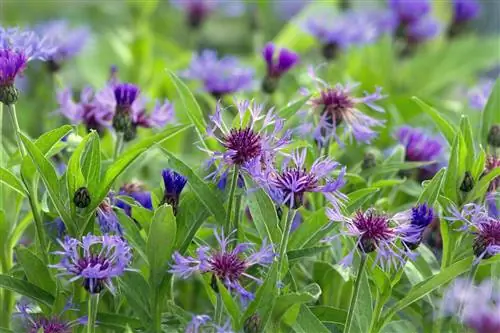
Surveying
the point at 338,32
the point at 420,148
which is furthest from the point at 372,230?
the point at 338,32

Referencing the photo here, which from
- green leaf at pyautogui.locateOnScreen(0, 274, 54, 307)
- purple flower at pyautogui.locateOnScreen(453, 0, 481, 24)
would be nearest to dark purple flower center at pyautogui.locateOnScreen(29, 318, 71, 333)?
green leaf at pyautogui.locateOnScreen(0, 274, 54, 307)

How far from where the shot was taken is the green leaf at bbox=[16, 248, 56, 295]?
750mm

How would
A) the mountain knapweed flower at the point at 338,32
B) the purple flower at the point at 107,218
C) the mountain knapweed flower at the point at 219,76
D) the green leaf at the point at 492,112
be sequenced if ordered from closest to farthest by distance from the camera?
1. the purple flower at the point at 107,218
2. the green leaf at the point at 492,112
3. the mountain knapweed flower at the point at 219,76
4. the mountain knapweed flower at the point at 338,32

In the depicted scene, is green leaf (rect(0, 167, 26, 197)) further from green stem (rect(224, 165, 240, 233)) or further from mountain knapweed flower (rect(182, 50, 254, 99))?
mountain knapweed flower (rect(182, 50, 254, 99))

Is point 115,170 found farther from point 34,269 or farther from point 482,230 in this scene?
point 482,230

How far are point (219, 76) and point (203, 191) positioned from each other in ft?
1.54

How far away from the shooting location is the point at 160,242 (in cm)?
71

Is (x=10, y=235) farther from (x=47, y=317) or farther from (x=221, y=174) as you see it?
(x=221, y=174)

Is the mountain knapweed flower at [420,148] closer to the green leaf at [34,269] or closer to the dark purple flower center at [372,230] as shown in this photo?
the dark purple flower center at [372,230]

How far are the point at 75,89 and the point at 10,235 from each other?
1.02 metres

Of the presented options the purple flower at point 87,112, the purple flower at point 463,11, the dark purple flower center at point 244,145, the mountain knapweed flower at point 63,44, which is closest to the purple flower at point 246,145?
the dark purple flower center at point 244,145

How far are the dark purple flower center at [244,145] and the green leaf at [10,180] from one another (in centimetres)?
18

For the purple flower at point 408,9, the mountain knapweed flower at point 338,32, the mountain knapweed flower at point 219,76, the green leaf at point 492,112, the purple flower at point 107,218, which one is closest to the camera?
the purple flower at point 107,218

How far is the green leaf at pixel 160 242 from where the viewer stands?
0.70m
